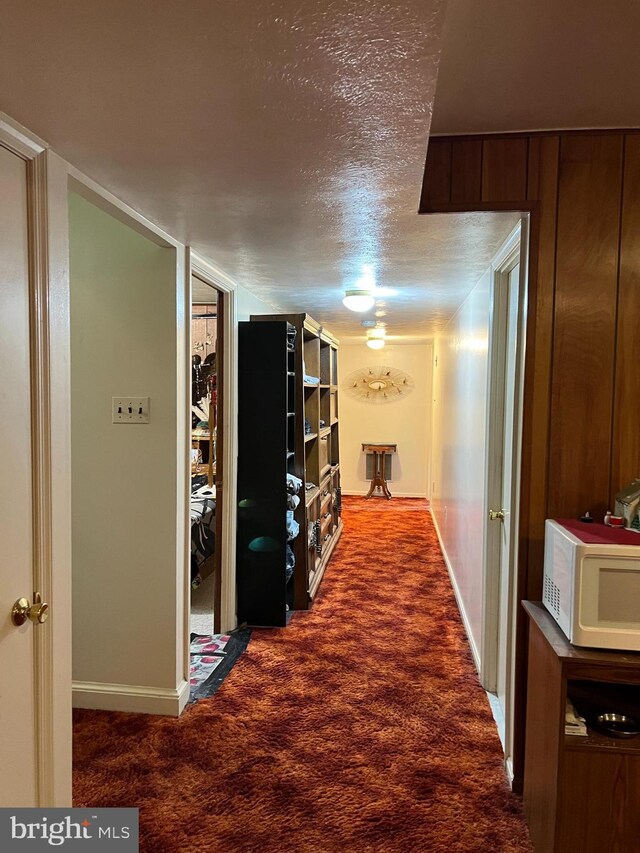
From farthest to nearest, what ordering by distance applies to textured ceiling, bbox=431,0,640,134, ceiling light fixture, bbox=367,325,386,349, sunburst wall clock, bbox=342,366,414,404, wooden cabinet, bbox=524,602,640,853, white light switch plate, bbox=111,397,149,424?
1. sunburst wall clock, bbox=342,366,414,404
2. ceiling light fixture, bbox=367,325,386,349
3. white light switch plate, bbox=111,397,149,424
4. wooden cabinet, bbox=524,602,640,853
5. textured ceiling, bbox=431,0,640,134

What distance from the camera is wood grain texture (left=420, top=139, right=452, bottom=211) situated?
1.94m

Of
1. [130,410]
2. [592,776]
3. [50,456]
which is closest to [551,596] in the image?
[592,776]

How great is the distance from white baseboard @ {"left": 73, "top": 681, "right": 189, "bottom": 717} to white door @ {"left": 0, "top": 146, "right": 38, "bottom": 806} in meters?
1.03

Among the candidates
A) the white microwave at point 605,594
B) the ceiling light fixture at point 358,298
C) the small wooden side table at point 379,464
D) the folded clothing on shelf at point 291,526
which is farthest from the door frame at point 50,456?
Result: the small wooden side table at point 379,464

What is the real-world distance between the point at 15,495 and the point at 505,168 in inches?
72.1

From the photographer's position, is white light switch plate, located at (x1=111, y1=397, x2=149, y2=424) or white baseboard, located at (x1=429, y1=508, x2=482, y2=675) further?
white baseboard, located at (x1=429, y1=508, x2=482, y2=675)

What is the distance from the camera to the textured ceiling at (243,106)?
951 mm

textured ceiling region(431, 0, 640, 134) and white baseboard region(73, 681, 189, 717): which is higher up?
textured ceiling region(431, 0, 640, 134)

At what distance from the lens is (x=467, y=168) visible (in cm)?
193

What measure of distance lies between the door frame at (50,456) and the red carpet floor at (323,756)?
0.53 m

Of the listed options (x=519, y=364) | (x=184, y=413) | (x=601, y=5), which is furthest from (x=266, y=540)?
(x=601, y=5)

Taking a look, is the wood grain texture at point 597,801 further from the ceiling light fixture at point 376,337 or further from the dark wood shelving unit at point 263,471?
the ceiling light fixture at point 376,337

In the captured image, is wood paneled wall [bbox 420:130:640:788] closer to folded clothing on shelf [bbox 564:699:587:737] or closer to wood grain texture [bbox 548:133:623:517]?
wood grain texture [bbox 548:133:623:517]

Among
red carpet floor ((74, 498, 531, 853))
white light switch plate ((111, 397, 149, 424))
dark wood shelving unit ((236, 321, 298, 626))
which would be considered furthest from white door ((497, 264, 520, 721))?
white light switch plate ((111, 397, 149, 424))
